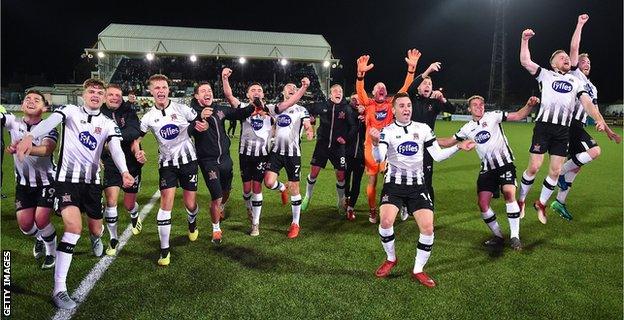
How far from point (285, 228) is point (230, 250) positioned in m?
1.31

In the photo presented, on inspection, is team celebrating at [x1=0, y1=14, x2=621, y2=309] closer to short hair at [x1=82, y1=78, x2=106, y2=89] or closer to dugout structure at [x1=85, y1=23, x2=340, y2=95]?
short hair at [x1=82, y1=78, x2=106, y2=89]

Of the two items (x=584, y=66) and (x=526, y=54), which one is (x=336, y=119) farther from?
(x=584, y=66)

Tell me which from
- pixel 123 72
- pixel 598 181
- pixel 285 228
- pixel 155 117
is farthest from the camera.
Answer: pixel 123 72

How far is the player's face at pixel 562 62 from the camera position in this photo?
6.66 metres

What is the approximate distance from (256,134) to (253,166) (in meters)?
0.51

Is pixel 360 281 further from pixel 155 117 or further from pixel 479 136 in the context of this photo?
pixel 155 117

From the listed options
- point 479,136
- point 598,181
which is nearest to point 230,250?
point 479,136

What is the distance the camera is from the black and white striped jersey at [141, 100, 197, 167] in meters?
5.42

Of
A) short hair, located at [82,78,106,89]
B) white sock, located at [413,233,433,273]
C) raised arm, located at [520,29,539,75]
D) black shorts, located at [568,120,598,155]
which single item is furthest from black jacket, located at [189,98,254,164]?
black shorts, located at [568,120,598,155]

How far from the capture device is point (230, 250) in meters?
5.86

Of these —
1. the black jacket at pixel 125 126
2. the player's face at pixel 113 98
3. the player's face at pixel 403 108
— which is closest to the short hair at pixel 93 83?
the black jacket at pixel 125 126

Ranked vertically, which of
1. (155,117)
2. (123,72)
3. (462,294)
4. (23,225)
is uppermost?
(123,72)

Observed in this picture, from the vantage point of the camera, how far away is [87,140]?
15.0ft

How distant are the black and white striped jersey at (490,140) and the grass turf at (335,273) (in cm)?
123
